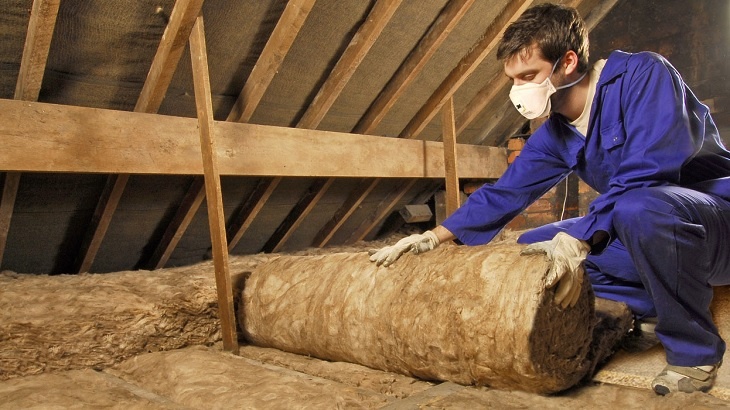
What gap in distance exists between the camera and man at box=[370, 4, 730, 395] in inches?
59.0

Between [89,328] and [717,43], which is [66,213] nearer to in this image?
[89,328]

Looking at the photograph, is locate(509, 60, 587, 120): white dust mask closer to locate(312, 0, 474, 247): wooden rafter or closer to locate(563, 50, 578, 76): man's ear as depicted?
locate(563, 50, 578, 76): man's ear

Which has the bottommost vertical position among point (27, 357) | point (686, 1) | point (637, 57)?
point (27, 357)

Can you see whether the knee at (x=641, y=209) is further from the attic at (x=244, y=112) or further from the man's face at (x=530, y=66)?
the attic at (x=244, y=112)

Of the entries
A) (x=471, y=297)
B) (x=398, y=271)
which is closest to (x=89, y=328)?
(x=398, y=271)

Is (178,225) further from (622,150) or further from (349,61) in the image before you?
(622,150)

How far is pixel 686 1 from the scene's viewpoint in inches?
170

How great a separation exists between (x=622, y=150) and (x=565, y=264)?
1.49ft

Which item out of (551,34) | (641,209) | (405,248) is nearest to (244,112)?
(405,248)

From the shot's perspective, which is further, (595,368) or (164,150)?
(164,150)

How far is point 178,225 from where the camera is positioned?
3.19 meters

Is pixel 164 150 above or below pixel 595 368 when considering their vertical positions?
Answer: above

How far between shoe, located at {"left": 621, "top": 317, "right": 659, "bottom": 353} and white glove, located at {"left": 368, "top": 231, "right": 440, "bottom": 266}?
2.37 ft

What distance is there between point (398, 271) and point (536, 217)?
312 cm
